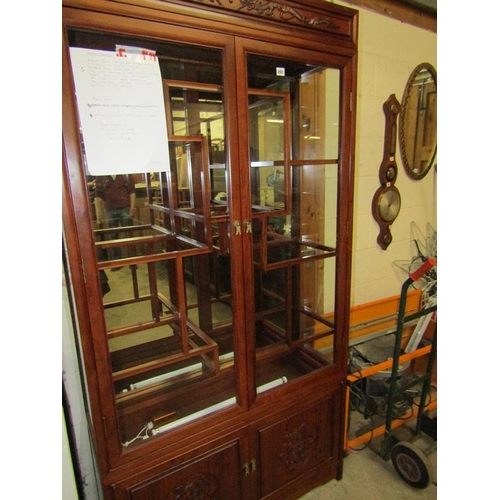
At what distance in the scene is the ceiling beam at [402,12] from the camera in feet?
6.28

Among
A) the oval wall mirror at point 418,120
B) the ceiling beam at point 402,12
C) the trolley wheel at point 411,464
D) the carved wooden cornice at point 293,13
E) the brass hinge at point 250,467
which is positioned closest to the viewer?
the carved wooden cornice at point 293,13

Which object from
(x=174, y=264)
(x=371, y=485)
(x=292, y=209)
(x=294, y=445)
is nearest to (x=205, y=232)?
(x=174, y=264)

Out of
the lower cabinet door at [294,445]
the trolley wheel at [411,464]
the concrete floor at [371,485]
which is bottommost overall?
the concrete floor at [371,485]

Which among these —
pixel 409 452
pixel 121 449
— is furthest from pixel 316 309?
pixel 121 449

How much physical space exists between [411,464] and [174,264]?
1570 millimetres

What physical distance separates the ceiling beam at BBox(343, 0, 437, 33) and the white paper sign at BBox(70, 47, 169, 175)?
4.79 feet

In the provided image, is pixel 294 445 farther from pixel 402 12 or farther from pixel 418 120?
pixel 402 12

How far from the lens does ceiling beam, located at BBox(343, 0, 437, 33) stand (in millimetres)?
1916

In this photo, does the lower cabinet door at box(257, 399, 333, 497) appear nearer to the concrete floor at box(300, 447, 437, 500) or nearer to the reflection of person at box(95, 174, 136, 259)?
the concrete floor at box(300, 447, 437, 500)

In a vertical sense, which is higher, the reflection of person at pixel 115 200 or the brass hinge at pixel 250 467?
the reflection of person at pixel 115 200

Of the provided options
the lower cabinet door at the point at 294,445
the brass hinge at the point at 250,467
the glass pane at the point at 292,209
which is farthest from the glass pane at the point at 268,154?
the brass hinge at the point at 250,467

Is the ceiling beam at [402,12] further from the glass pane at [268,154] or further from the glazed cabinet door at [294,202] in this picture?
the glass pane at [268,154]

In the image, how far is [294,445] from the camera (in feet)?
4.86

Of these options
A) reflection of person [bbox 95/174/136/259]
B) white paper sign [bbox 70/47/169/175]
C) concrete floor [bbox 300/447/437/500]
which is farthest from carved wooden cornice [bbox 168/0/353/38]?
concrete floor [bbox 300/447/437/500]
